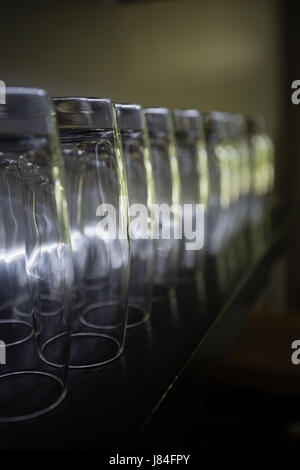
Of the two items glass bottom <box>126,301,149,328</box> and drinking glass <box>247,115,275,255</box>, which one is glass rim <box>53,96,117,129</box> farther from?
drinking glass <box>247,115,275,255</box>

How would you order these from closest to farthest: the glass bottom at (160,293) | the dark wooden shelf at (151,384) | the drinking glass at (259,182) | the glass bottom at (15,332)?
the dark wooden shelf at (151,384)
the glass bottom at (15,332)
the glass bottom at (160,293)
the drinking glass at (259,182)

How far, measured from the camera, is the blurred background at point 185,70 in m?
0.69

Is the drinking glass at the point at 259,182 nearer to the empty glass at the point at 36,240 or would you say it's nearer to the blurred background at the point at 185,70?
the blurred background at the point at 185,70

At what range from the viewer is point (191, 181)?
1.86ft

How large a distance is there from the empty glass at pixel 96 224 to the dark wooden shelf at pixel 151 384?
0.9 inches

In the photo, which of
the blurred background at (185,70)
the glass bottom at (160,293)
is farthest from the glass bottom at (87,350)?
the blurred background at (185,70)

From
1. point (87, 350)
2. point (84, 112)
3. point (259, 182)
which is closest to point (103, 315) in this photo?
point (87, 350)

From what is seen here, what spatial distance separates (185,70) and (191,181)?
81cm

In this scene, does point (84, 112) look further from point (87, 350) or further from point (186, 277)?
point (186, 277)

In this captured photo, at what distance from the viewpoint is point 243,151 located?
78 cm

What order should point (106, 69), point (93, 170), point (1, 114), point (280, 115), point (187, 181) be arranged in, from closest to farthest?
point (1, 114), point (93, 170), point (187, 181), point (106, 69), point (280, 115)

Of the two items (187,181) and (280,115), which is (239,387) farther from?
(280,115)
